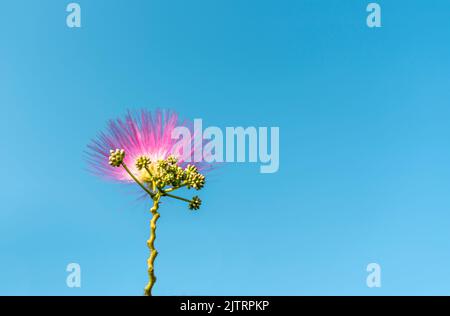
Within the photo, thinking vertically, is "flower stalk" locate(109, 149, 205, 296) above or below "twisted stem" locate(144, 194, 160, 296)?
above

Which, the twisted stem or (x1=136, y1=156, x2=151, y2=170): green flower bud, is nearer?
the twisted stem

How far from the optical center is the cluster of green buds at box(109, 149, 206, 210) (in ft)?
13.8

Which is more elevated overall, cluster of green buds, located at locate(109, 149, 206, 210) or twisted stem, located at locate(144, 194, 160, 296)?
cluster of green buds, located at locate(109, 149, 206, 210)

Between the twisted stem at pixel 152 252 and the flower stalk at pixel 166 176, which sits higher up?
the flower stalk at pixel 166 176

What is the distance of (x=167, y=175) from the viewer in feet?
13.9

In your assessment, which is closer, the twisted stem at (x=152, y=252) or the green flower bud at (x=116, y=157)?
the twisted stem at (x=152, y=252)

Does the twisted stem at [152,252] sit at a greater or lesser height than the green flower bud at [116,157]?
lesser

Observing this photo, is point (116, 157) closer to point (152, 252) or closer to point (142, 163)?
point (142, 163)

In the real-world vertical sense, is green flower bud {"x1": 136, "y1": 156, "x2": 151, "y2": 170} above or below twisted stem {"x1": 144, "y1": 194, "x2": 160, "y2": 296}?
above

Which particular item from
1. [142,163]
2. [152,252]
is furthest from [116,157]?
[152,252]

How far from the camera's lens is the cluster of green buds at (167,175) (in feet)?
13.8

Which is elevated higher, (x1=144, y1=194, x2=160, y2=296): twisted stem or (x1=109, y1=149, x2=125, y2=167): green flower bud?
(x1=109, y1=149, x2=125, y2=167): green flower bud
